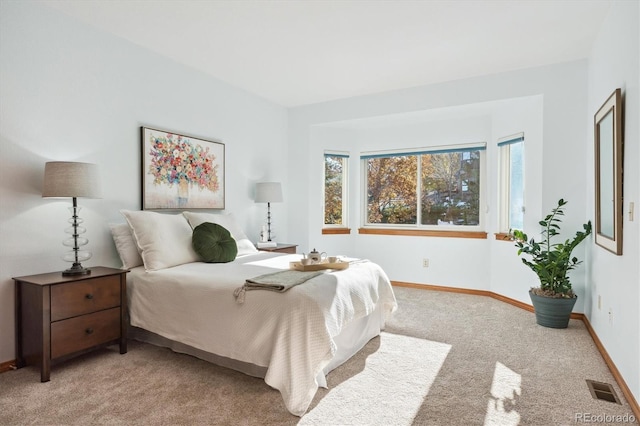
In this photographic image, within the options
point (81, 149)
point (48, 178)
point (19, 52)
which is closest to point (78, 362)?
point (48, 178)

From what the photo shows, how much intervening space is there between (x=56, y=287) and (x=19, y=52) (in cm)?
164

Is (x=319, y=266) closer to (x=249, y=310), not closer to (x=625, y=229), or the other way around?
(x=249, y=310)

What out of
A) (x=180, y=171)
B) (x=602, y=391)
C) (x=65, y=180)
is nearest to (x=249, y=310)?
(x=65, y=180)

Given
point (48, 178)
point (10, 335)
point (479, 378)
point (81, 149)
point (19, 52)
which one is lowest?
point (479, 378)

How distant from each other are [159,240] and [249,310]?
117 centimetres

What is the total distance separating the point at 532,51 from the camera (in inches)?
139

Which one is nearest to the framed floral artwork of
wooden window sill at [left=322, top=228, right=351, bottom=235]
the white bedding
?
the white bedding

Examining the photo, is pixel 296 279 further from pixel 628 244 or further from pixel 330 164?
pixel 330 164

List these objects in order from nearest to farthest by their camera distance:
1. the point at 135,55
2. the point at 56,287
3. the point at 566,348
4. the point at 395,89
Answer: the point at 56,287, the point at 566,348, the point at 135,55, the point at 395,89

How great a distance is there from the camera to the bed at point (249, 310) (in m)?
2.08

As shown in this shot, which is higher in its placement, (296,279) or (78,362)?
(296,279)

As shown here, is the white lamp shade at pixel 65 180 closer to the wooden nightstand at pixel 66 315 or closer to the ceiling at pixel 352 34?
the wooden nightstand at pixel 66 315

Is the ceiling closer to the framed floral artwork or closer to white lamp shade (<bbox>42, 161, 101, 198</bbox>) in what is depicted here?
the framed floral artwork

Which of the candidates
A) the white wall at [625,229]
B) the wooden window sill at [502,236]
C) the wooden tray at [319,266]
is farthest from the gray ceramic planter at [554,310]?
the wooden tray at [319,266]
